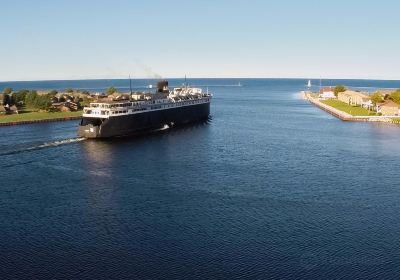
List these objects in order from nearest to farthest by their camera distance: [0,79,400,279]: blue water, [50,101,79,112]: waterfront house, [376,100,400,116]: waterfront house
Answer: [0,79,400,279]: blue water, [376,100,400,116]: waterfront house, [50,101,79,112]: waterfront house

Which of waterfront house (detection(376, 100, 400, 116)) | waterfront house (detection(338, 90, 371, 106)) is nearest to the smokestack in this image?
waterfront house (detection(376, 100, 400, 116))

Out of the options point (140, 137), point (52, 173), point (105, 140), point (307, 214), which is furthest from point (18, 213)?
point (140, 137)

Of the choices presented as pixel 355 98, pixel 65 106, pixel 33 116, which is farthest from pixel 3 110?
pixel 355 98

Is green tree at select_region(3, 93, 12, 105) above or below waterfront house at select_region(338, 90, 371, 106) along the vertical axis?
above

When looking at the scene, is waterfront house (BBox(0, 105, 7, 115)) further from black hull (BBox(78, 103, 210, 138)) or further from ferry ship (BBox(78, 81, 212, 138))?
black hull (BBox(78, 103, 210, 138))

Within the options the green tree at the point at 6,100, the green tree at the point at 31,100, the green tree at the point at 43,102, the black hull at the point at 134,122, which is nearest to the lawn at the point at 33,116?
the green tree at the point at 43,102

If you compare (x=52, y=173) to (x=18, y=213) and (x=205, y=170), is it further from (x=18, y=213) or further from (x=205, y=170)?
(x=205, y=170)

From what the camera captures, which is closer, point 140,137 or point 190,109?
point 140,137
